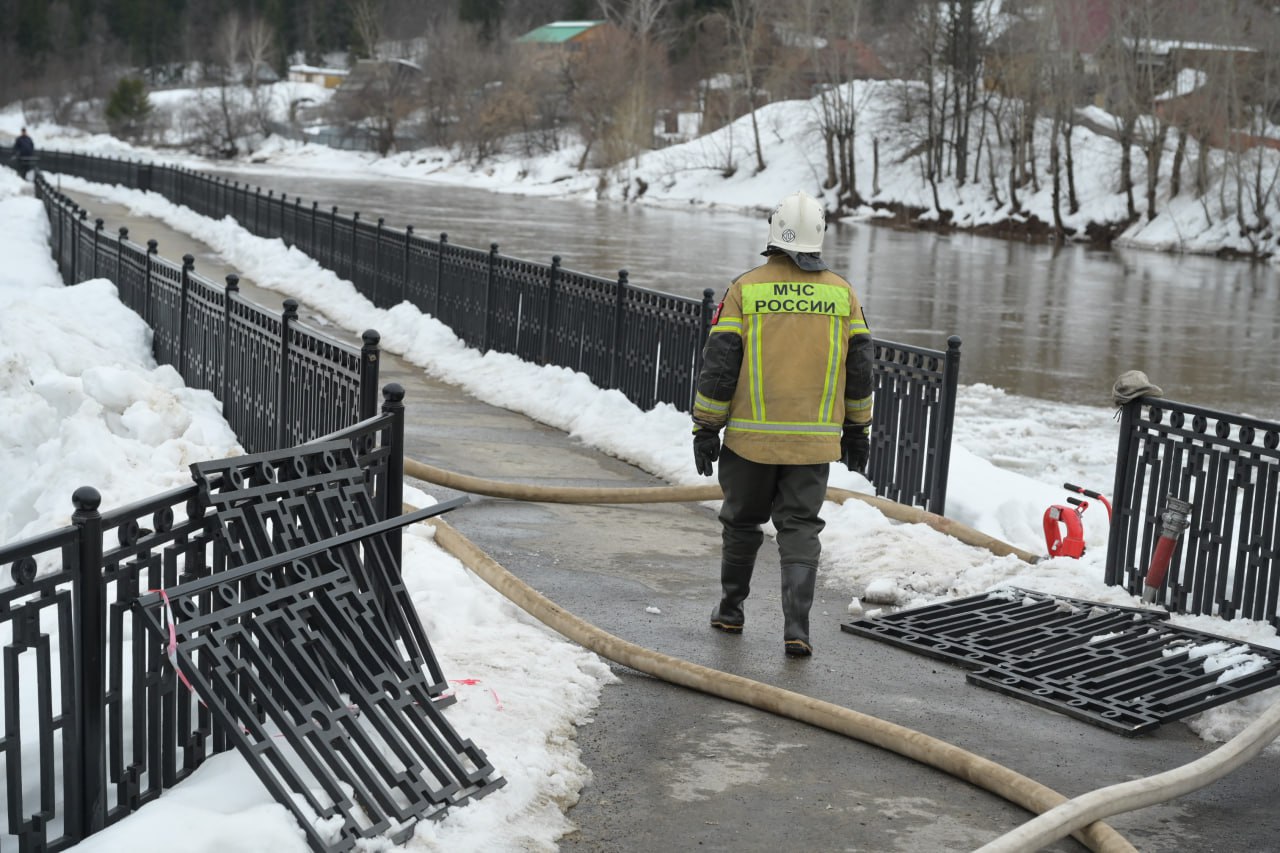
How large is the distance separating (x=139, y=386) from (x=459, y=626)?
4.21 meters

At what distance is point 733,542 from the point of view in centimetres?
697

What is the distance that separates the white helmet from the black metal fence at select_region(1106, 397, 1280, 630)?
2323 mm

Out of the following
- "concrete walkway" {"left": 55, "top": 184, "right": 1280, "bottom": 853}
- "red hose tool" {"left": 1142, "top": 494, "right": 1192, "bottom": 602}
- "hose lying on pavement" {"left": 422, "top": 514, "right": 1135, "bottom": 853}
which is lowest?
"concrete walkway" {"left": 55, "top": 184, "right": 1280, "bottom": 853}

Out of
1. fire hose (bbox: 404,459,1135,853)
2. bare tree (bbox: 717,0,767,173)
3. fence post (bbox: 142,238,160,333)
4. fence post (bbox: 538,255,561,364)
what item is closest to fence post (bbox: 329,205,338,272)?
fence post (bbox: 142,238,160,333)

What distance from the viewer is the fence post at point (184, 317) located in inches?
493

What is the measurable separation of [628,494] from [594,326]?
14.3ft

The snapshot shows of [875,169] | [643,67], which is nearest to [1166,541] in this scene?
[875,169]

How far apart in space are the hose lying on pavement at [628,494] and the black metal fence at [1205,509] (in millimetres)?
1152

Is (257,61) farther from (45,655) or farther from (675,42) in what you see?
(45,655)

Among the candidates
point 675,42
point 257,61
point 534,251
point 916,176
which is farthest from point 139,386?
point 257,61

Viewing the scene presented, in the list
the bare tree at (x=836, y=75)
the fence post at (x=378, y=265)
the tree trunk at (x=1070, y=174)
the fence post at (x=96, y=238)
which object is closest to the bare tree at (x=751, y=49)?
the bare tree at (x=836, y=75)

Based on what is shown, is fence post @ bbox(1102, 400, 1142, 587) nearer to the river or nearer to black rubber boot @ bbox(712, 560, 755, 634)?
black rubber boot @ bbox(712, 560, 755, 634)

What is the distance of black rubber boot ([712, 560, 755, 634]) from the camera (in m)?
7.09

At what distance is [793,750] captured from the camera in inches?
223
